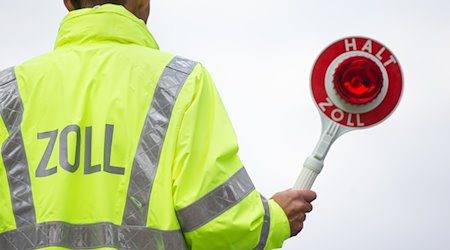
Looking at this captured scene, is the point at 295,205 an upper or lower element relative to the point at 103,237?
upper

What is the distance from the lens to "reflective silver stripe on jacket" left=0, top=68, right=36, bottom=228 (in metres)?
4.26

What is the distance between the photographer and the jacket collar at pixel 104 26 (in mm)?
4430

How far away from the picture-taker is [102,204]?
4137mm

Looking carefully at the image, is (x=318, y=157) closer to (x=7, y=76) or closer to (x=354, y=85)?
(x=354, y=85)

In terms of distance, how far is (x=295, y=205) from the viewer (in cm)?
462

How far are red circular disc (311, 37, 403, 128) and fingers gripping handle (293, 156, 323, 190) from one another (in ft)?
1.13

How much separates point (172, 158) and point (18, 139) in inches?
28.7

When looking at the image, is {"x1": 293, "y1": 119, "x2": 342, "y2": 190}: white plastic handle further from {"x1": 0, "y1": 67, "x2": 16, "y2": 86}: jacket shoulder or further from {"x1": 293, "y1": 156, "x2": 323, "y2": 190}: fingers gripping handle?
{"x1": 0, "y1": 67, "x2": 16, "y2": 86}: jacket shoulder

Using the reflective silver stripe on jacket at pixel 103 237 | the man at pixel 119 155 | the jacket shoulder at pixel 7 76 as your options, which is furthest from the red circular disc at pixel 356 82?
the jacket shoulder at pixel 7 76

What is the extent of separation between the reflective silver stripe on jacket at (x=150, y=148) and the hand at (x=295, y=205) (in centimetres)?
74

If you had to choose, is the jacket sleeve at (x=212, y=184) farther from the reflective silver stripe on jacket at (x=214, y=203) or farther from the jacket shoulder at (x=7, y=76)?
the jacket shoulder at (x=7, y=76)

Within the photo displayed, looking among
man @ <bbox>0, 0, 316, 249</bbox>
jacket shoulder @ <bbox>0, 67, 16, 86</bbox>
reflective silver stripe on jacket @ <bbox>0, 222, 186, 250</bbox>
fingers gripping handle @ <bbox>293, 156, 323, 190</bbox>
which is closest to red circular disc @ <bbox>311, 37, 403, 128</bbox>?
fingers gripping handle @ <bbox>293, 156, 323, 190</bbox>

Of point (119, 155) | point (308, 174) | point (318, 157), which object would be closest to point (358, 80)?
point (318, 157)

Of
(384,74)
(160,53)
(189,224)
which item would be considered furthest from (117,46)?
(384,74)
